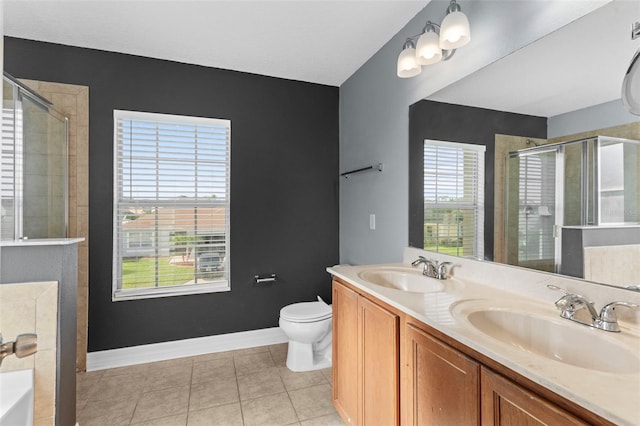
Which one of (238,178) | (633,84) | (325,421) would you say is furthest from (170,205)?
(633,84)

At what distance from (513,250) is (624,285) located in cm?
44

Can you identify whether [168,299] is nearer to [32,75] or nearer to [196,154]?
[196,154]

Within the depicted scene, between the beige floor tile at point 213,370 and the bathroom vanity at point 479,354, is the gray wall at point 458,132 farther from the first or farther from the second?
the beige floor tile at point 213,370

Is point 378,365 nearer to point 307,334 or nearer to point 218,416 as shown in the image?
point 307,334

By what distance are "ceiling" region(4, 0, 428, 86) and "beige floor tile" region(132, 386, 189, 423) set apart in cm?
254

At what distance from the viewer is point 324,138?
3.22 m

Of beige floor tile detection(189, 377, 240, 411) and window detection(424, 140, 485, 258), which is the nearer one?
window detection(424, 140, 485, 258)

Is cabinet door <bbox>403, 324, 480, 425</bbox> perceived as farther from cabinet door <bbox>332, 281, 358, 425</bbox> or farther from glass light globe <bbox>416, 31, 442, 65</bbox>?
glass light globe <bbox>416, 31, 442, 65</bbox>

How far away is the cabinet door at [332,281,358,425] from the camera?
1.70 metres

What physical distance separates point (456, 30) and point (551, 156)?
771mm

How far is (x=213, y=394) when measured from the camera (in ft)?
7.19

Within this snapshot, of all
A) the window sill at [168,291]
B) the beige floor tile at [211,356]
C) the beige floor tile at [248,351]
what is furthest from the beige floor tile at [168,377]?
the window sill at [168,291]

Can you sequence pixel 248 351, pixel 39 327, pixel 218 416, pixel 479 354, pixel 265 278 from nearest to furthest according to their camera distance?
pixel 479 354, pixel 39 327, pixel 218 416, pixel 248 351, pixel 265 278

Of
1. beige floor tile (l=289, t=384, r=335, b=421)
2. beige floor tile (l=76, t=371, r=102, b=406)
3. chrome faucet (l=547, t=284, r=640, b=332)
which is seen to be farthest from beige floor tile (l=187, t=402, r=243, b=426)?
chrome faucet (l=547, t=284, r=640, b=332)
